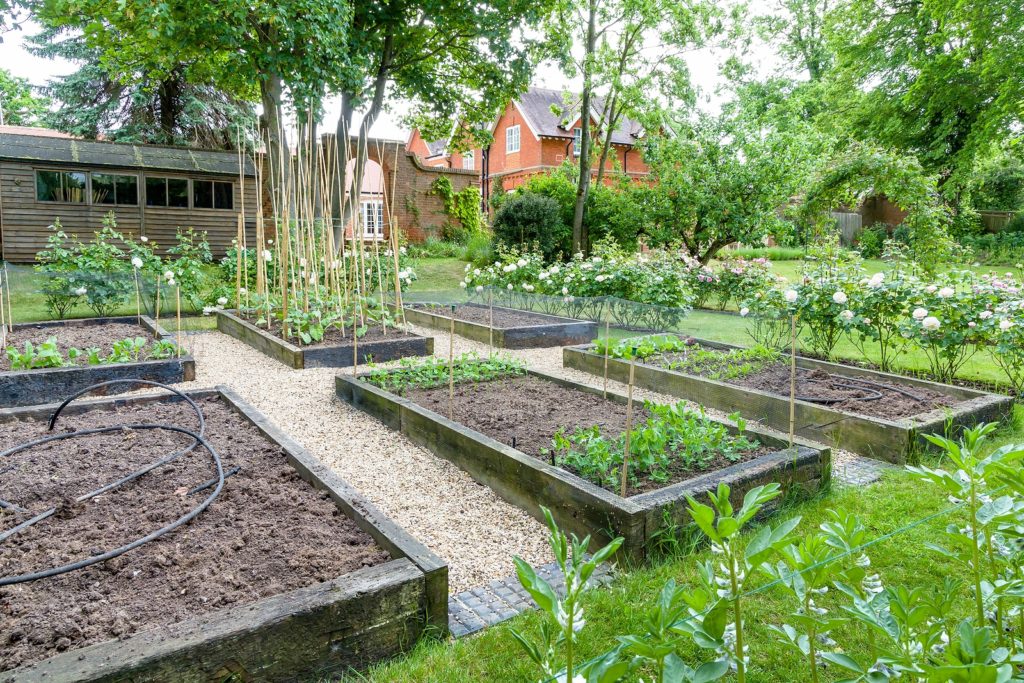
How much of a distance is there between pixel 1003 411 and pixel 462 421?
3.80 metres

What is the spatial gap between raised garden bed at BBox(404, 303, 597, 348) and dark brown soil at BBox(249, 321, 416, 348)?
671 millimetres

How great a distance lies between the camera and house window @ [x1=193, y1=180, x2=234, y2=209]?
1702 cm

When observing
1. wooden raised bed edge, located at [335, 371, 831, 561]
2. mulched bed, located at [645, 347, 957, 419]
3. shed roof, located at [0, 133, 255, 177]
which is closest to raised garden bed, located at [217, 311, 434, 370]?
wooden raised bed edge, located at [335, 371, 831, 561]

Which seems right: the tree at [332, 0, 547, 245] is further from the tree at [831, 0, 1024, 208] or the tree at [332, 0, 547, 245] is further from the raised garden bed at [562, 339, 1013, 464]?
the tree at [831, 0, 1024, 208]

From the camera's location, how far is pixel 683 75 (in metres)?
15.5

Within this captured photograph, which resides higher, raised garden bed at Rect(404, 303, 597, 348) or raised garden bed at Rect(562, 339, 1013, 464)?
raised garden bed at Rect(404, 303, 597, 348)

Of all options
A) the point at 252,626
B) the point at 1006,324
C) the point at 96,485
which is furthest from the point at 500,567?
the point at 1006,324

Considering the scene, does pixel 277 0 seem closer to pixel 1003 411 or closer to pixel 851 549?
pixel 1003 411

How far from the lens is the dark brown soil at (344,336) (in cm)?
702

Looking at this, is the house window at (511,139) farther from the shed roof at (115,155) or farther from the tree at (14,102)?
the tree at (14,102)

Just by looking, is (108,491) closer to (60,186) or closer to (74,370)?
(74,370)

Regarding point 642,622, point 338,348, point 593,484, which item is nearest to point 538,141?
point 338,348

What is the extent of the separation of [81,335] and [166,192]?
1109cm

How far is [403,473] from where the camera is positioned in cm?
395
